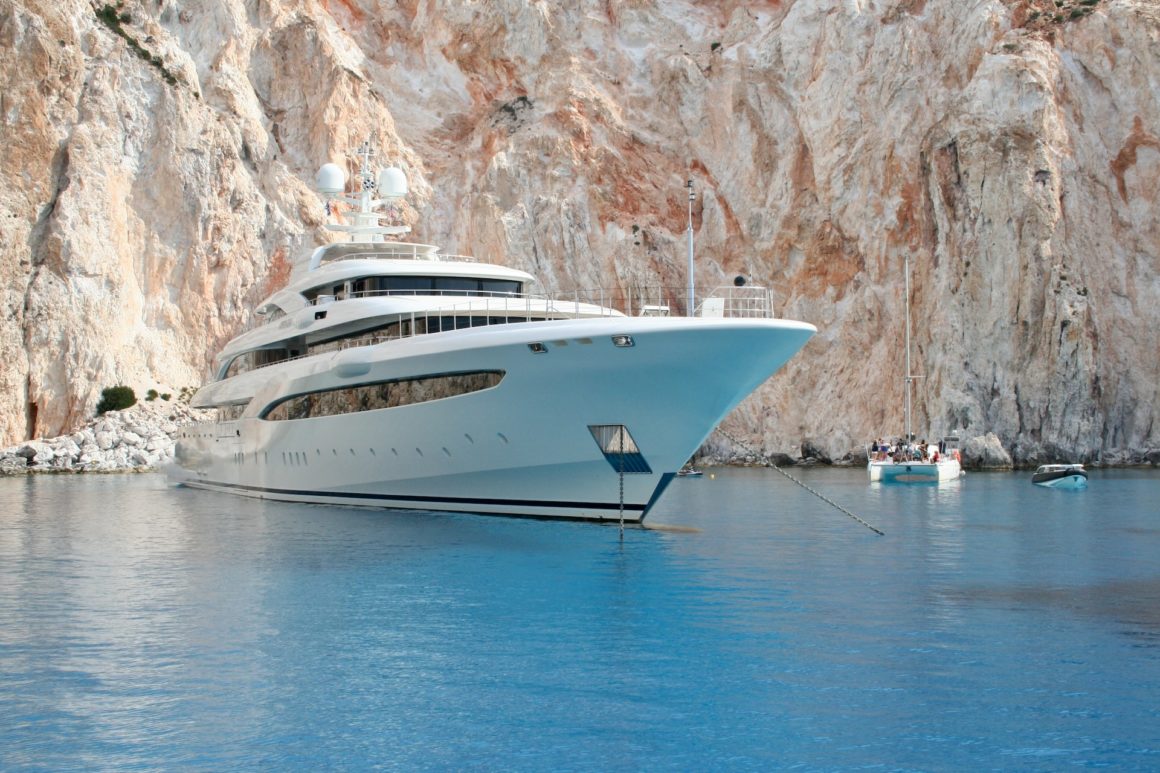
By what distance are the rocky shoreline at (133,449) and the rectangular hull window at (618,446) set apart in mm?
28147

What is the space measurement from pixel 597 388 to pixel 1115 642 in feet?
36.3

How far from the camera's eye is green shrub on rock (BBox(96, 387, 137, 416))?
5359cm

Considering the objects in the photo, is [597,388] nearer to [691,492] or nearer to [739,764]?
[739,764]

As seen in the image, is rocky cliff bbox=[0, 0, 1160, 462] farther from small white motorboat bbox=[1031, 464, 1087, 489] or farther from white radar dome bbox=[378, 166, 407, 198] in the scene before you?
white radar dome bbox=[378, 166, 407, 198]

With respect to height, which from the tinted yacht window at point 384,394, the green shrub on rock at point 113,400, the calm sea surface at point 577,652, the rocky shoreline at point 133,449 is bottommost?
the calm sea surface at point 577,652

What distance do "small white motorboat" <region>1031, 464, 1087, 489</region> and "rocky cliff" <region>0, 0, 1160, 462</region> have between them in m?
13.9

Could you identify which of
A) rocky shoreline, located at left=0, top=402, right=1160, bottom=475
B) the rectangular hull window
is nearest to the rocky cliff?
rocky shoreline, located at left=0, top=402, right=1160, bottom=475

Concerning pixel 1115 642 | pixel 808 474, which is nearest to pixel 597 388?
pixel 1115 642

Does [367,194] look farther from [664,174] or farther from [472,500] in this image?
[664,174]

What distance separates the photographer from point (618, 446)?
2188 centimetres

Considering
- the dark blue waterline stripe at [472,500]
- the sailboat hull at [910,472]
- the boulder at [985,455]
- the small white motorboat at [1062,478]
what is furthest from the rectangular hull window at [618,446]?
the boulder at [985,455]

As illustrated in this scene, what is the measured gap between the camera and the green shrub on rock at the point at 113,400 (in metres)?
53.6

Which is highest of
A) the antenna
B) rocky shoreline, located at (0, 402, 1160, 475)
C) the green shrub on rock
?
the antenna

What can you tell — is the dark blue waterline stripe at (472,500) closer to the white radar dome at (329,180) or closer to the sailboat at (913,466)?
the white radar dome at (329,180)
